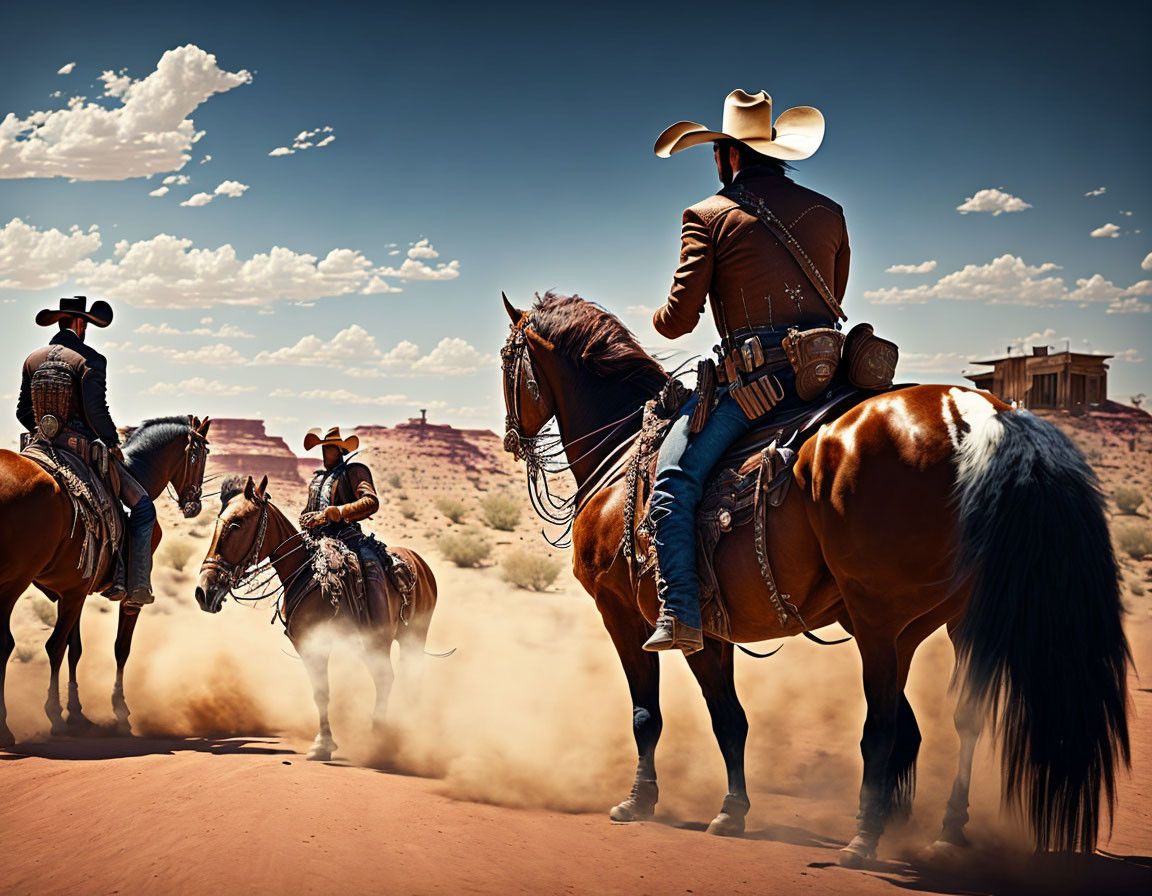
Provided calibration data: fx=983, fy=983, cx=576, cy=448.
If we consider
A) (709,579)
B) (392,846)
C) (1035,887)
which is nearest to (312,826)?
(392,846)

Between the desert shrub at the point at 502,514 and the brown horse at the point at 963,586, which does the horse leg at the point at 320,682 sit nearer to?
the brown horse at the point at 963,586

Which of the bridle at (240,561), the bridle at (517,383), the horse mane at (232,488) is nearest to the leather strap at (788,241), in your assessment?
the bridle at (517,383)

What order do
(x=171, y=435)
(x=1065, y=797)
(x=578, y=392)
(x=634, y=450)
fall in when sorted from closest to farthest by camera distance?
(x=1065, y=797) → (x=634, y=450) → (x=578, y=392) → (x=171, y=435)

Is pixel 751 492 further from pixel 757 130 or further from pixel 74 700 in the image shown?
pixel 74 700

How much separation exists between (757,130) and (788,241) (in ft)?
2.73

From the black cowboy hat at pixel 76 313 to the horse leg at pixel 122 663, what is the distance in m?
3.03

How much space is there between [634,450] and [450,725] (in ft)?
14.5

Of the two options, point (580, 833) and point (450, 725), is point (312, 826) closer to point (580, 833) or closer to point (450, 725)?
point (580, 833)

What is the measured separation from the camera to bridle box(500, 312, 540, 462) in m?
7.33

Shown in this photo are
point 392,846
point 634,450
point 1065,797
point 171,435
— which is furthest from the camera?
point 171,435

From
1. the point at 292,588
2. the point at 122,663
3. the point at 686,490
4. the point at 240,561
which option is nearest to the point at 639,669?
the point at 686,490

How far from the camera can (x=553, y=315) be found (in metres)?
7.23

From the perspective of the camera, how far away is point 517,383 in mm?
7387

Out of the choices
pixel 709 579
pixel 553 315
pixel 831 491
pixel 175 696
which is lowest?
pixel 175 696
